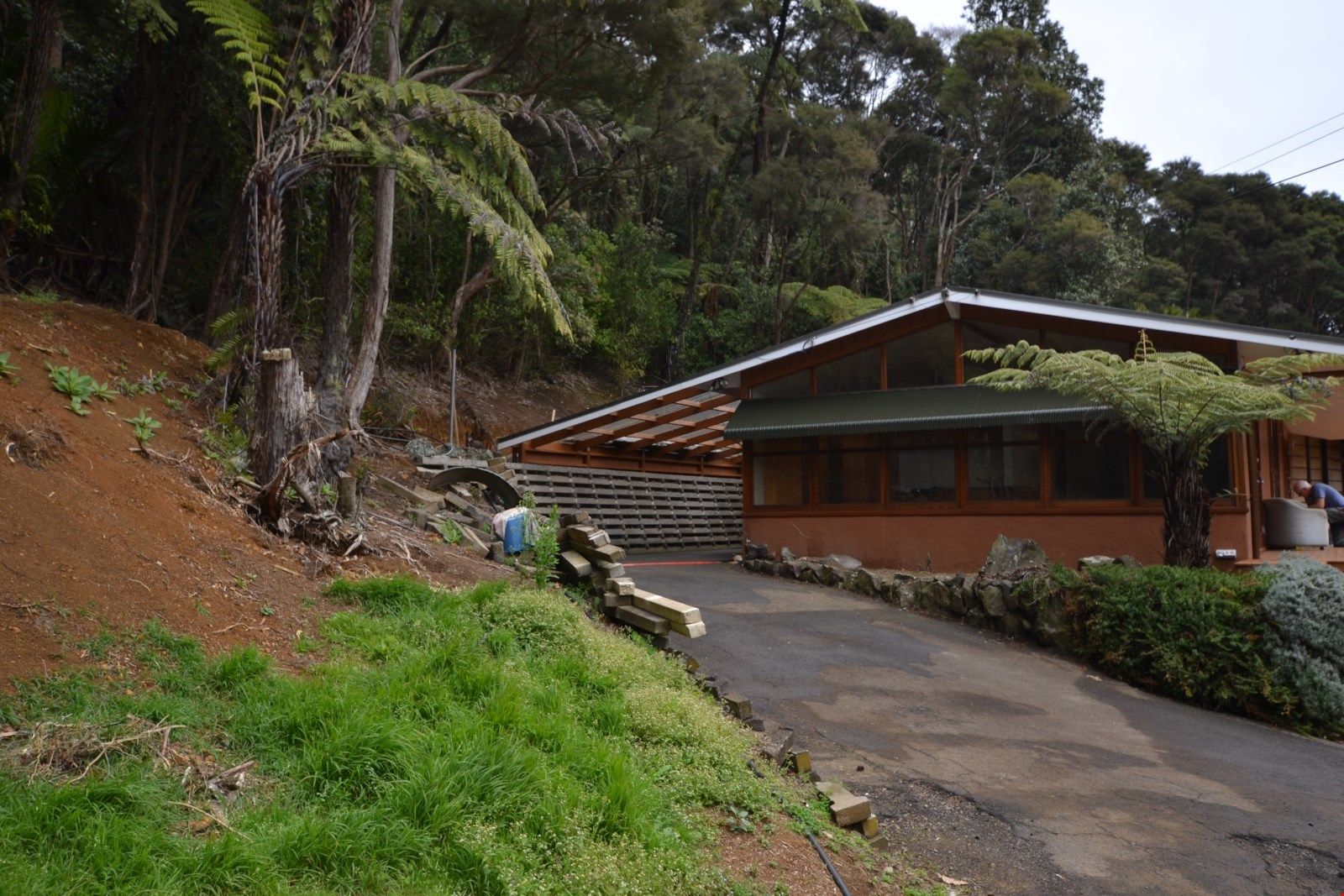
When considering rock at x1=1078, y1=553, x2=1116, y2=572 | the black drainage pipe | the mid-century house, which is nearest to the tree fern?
rock at x1=1078, y1=553, x2=1116, y2=572

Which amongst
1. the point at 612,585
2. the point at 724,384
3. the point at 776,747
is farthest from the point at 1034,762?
the point at 724,384

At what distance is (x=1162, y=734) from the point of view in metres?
8.52

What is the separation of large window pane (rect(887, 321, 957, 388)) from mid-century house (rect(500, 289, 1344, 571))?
0.02 meters

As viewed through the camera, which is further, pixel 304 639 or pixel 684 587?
pixel 684 587

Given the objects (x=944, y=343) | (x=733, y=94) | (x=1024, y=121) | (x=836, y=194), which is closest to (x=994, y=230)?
(x=1024, y=121)

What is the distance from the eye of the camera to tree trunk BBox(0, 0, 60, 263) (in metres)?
9.12

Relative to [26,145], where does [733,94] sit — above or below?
above

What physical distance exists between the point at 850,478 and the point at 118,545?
13023mm

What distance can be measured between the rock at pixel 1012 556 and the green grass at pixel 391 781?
27.2ft

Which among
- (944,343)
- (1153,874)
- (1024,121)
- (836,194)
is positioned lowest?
(1153,874)

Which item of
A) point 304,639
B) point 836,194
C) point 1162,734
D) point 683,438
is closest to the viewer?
point 304,639

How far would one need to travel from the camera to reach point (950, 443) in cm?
1567

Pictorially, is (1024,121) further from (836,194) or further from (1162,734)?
(1162,734)

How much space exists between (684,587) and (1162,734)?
6.34m
